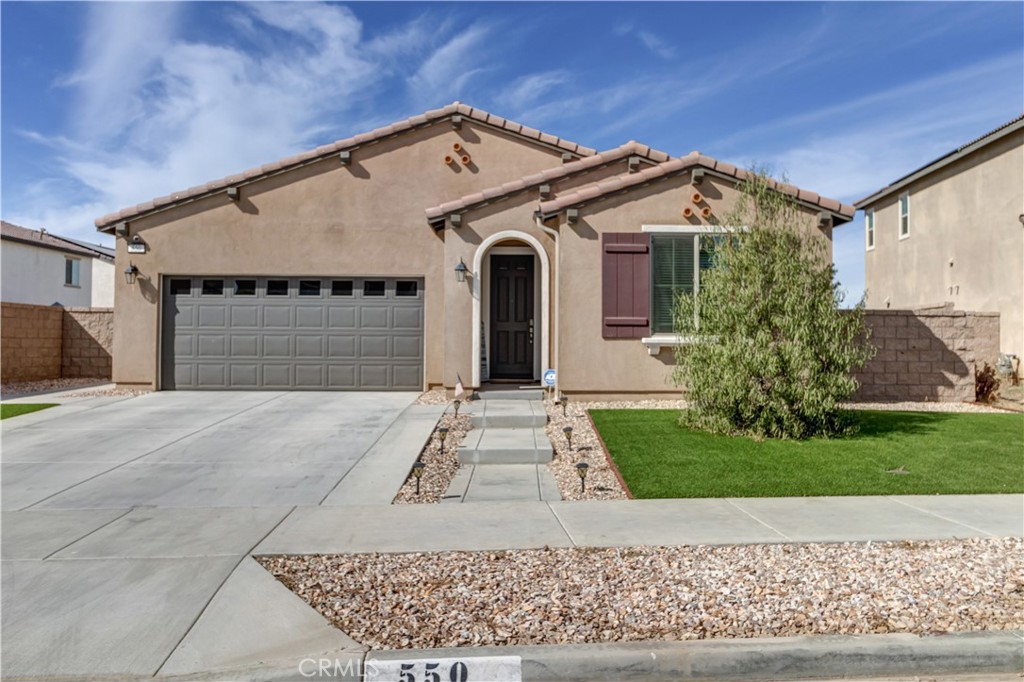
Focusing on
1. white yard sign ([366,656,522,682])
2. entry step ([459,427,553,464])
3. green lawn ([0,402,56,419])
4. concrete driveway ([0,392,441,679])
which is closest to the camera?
white yard sign ([366,656,522,682])

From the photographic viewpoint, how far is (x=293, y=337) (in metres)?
13.1

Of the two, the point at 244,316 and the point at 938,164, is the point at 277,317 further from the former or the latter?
the point at 938,164

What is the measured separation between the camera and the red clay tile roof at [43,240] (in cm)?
2566

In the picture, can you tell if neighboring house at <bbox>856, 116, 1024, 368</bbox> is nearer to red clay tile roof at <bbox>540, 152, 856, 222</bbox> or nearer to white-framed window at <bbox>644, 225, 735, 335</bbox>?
red clay tile roof at <bbox>540, 152, 856, 222</bbox>

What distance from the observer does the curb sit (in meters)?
3.12

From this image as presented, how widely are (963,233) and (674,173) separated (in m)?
10.6

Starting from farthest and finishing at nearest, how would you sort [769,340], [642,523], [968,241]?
[968,241] → [769,340] → [642,523]

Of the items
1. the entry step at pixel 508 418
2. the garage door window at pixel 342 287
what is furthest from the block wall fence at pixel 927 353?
the garage door window at pixel 342 287

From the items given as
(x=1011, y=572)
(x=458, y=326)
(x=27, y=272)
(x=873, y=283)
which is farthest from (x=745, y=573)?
(x=27, y=272)

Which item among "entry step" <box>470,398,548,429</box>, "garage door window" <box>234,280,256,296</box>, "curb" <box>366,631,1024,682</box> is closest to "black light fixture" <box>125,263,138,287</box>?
"garage door window" <box>234,280,256,296</box>

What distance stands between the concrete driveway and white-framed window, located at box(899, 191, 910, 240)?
1649cm

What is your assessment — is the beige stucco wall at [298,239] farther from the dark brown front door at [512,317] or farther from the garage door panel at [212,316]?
the dark brown front door at [512,317]

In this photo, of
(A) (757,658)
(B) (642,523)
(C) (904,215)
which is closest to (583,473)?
(B) (642,523)

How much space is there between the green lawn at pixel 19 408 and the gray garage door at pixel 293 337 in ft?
7.73
